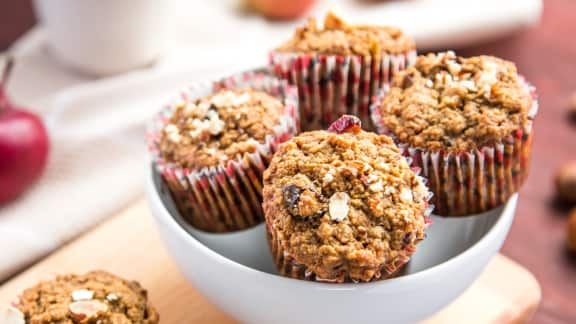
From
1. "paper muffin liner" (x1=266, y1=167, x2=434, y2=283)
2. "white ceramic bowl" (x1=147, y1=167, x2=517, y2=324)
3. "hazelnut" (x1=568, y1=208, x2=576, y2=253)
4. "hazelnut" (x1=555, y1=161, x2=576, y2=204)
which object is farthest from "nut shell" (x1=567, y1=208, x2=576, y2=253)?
"paper muffin liner" (x1=266, y1=167, x2=434, y2=283)

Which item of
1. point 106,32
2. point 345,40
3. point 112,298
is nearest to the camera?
point 112,298

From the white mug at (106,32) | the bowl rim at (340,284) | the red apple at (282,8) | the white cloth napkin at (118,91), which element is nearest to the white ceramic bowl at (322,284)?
the bowl rim at (340,284)

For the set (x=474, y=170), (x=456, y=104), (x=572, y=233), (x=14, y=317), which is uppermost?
(x=456, y=104)

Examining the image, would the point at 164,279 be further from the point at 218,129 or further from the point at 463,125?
the point at 463,125

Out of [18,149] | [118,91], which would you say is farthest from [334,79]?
[118,91]

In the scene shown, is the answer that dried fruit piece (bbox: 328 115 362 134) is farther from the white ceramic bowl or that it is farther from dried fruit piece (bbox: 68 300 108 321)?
dried fruit piece (bbox: 68 300 108 321)
